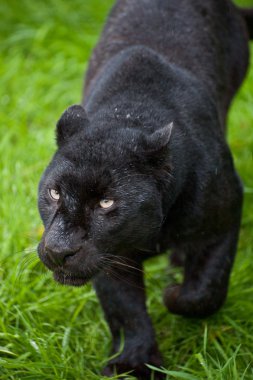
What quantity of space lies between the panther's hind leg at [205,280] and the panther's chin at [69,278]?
2.77ft

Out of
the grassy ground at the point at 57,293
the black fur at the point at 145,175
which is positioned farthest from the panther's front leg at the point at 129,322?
the grassy ground at the point at 57,293

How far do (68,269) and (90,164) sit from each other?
1.56ft

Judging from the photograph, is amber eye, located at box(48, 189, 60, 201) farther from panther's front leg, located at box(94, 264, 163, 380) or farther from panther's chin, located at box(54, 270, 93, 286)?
panther's front leg, located at box(94, 264, 163, 380)

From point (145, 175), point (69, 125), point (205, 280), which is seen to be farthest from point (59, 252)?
point (205, 280)

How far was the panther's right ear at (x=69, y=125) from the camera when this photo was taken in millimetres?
3910

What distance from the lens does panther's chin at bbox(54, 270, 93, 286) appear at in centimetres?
368

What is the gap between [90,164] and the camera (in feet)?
11.8

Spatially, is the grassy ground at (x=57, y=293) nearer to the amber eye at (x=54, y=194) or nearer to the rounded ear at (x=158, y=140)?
the amber eye at (x=54, y=194)

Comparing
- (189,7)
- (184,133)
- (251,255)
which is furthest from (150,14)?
(251,255)

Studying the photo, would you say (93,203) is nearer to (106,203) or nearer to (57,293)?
(106,203)

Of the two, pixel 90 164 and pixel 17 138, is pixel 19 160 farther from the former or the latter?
pixel 90 164

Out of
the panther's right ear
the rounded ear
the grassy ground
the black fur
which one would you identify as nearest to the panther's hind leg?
the black fur

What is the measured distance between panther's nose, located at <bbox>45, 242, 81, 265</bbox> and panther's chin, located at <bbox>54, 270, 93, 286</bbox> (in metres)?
0.10

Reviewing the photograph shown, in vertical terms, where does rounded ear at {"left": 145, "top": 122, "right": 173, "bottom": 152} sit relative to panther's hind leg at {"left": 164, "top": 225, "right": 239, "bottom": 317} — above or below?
above
